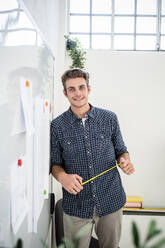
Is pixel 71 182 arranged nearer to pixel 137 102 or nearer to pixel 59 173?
pixel 59 173

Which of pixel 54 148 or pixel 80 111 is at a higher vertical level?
pixel 80 111

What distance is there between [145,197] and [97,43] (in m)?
2.04

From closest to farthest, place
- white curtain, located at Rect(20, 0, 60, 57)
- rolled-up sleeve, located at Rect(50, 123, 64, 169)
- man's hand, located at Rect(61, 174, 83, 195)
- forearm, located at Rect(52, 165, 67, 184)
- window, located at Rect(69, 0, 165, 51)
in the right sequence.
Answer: white curtain, located at Rect(20, 0, 60, 57) → man's hand, located at Rect(61, 174, 83, 195) → forearm, located at Rect(52, 165, 67, 184) → rolled-up sleeve, located at Rect(50, 123, 64, 169) → window, located at Rect(69, 0, 165, 51)

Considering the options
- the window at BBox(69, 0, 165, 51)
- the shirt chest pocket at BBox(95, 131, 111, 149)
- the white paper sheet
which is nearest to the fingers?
the shirt chest pocket at BBox(95, 131, 111, 149)

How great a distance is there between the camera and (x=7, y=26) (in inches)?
23.4

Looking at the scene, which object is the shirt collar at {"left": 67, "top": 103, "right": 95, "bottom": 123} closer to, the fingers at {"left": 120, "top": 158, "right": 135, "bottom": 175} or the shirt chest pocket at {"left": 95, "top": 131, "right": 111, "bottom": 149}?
the shirt chest pocket at {"left": 95, "top": 131, "right": 111, "bottom": 149}

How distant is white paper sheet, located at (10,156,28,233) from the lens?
67cm

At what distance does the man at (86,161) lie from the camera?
1421mm

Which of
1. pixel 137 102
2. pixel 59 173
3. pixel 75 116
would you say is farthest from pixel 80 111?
pixel 137 102

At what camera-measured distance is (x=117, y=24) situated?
3043 mm

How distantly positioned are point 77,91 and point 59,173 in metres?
0.51

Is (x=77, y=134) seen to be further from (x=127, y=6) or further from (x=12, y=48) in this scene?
(x=127, y=6)

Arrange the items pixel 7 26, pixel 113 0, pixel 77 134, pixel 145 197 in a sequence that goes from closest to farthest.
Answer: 1. pixel 7 26
2. pixel 77 134
3. pixel 145 197
4. pixel 113 0

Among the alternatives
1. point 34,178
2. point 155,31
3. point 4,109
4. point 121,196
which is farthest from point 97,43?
point 4,109
